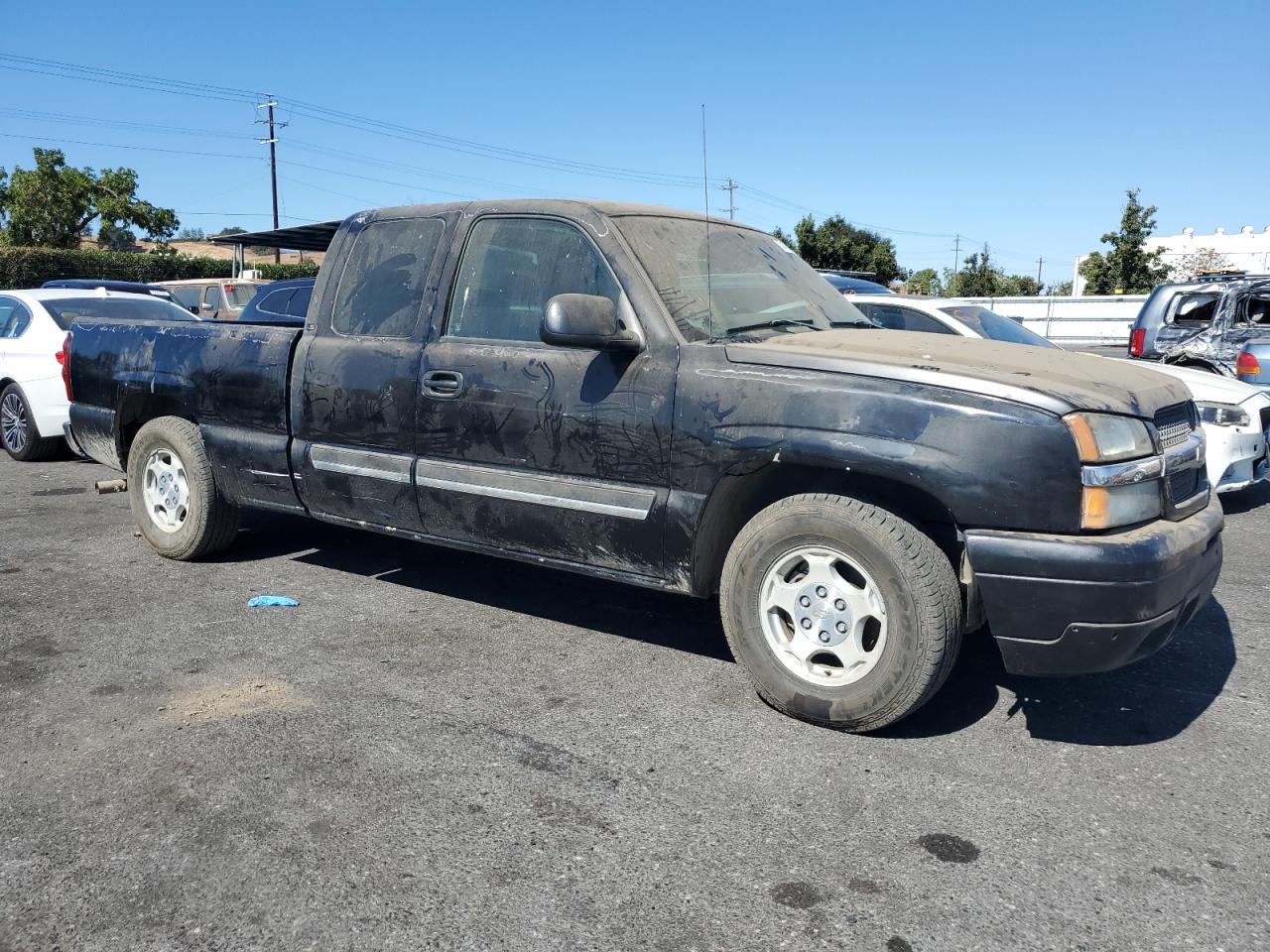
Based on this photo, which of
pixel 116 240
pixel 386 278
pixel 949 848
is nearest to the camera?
pixel 949 848

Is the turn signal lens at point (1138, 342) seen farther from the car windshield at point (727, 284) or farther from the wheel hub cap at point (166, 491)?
the wheel hub cap at point (166, 491)

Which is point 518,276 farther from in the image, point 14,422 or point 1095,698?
point 14,422

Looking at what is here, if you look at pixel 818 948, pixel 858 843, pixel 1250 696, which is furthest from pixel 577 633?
pixel 1250 696

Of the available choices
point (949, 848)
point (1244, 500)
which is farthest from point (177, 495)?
point (1244, 500)

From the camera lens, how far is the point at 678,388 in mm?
3807

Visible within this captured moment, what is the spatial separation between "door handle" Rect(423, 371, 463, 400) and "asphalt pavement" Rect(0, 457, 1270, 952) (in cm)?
109

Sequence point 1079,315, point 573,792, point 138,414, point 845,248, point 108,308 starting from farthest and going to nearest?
point 845,248 < point 1079,315 < point 108,308 < point 138,414 < point 573,792

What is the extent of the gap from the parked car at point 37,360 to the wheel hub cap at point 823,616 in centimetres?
702

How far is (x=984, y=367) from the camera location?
3.53m

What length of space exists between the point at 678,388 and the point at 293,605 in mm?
2399

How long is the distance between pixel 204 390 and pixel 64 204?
46322mm

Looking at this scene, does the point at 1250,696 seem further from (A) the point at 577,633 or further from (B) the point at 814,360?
(A) the point at 577,633

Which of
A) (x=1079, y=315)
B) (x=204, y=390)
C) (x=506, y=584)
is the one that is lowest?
(x=506, y=584)

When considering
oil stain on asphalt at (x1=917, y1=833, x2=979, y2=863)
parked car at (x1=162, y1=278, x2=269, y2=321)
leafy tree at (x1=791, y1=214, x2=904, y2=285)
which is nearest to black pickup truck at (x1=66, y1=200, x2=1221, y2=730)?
oil stain on asphalt at (x1=917, y1=833, x2=979, y2=863)
